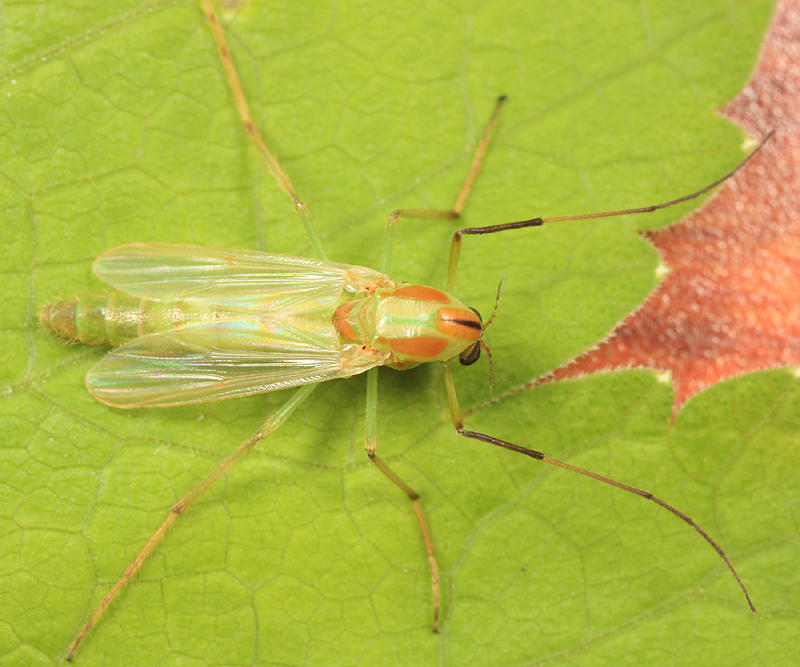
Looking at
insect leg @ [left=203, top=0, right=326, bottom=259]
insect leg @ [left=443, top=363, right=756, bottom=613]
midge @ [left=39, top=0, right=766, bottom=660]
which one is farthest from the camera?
insect leg @ [left=203, top=0, right=326, bottom=259]

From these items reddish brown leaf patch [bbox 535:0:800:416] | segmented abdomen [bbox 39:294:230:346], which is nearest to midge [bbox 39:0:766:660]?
segmented abdomen [bbox 39:294:230:346]

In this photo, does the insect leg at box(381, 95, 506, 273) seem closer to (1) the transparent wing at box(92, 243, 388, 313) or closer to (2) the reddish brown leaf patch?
(1) the transparent wing at box(92, 243, 388, 313)

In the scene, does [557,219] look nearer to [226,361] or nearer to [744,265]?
[744,265]

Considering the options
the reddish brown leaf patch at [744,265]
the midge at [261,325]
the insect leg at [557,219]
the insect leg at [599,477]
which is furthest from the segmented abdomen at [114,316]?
the reddish brown leaf patch at [744,265]

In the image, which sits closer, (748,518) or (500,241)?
(748,518)

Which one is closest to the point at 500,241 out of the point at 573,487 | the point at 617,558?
the point at 573,487

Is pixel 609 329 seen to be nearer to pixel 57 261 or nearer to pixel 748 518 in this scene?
pixel 748 518

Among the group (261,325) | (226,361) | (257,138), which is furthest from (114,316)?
(257,138)
